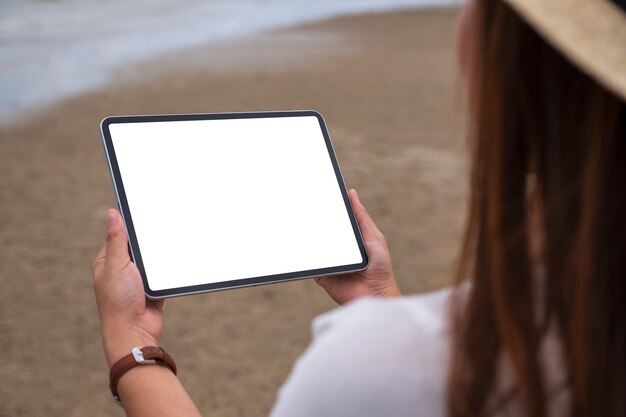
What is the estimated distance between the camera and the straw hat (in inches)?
27.6

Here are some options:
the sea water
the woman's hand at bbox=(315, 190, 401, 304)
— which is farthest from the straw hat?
the sea water

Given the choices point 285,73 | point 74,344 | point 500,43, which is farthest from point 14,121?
point 500,43

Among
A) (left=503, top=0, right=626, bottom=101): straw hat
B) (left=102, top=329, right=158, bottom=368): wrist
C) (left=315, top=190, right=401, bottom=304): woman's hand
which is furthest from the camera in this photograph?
(left=315, top=190, right=401, bottom=304): woman's hand

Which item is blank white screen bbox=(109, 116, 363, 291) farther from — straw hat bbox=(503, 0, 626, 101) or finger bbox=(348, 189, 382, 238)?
straw hat bbox=(503, 0, 626, 101)

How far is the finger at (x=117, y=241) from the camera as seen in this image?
1.41m

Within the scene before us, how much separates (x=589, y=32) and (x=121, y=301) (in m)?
0.91

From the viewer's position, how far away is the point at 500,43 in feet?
2.59

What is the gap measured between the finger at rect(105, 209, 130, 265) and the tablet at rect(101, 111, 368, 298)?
0.07 ft

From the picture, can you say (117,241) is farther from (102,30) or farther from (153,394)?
(102,30)

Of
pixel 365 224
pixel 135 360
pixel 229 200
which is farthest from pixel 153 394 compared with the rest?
pixel 365 224

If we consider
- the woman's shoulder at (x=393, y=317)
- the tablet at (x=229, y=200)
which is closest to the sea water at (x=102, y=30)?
the tablet at (x=229, y=200)

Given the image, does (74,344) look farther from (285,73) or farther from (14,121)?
(285,73)

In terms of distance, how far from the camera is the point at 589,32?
71cm

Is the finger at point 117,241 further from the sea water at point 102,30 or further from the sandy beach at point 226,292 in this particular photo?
the sea water at point 102,30
